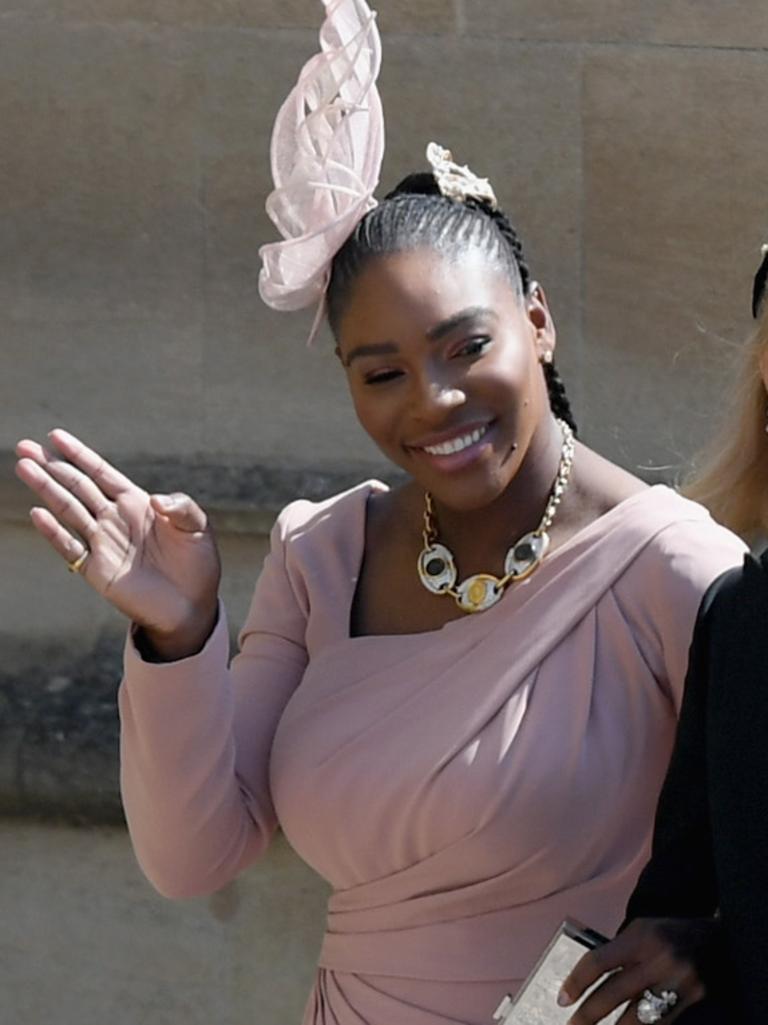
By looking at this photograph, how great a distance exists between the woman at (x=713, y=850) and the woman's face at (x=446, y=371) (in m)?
0.41

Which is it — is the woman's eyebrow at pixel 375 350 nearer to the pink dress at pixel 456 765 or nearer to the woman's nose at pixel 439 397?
the woman's nose at pixel 439 397

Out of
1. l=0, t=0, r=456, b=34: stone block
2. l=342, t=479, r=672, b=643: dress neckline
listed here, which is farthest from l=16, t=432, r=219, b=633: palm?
l=0, t=0, r=456, b=34: stone block

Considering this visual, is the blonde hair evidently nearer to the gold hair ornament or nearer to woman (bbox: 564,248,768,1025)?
woman (bbox: 564,248,768,1025)

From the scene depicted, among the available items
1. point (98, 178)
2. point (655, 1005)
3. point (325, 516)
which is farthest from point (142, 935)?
point (655, 1005)

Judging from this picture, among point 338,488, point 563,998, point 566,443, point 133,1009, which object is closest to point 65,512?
point 566,443

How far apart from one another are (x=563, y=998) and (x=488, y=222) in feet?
3.49

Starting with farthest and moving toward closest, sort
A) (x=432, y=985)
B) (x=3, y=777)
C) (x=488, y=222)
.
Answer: (x=3, y=777)
(x=488, y=222)
(x=432, y=985)

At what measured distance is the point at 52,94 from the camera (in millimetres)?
4387

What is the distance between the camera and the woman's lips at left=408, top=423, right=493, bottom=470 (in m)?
2.69

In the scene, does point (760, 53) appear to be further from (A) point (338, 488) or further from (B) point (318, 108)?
(B) point (318, 108)

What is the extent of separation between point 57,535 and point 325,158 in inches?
23.9

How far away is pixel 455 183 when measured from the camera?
294 centimetres

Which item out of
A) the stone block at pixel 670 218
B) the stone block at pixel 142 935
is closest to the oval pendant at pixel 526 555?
the stone block at pixel 670 218

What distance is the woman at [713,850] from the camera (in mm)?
2139
